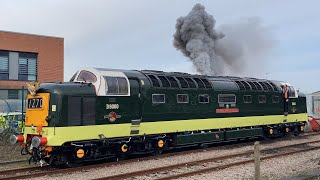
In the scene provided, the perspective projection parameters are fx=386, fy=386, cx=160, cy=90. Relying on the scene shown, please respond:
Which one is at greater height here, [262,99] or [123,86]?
[123,86]

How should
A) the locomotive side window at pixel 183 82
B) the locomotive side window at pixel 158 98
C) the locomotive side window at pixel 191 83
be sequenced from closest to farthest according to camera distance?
the locomotive side window at pixel 158 98
the locomotive side window at pixel 183 82
the locomotive side window at pixel 191 83

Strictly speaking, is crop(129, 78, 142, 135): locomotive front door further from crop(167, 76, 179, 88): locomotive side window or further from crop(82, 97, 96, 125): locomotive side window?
crop(167, 76, 179, 88): locomotive side window

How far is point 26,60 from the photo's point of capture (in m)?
39.1

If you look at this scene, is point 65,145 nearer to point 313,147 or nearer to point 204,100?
point 204,100

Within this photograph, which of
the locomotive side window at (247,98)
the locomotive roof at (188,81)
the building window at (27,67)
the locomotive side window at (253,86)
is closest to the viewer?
the locomotive roof at (188,81)

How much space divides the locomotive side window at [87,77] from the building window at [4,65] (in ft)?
82.0

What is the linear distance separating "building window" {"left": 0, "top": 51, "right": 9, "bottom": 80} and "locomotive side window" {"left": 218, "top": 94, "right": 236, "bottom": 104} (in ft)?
82.7

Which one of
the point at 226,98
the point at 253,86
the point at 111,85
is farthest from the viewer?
the point at 253,86

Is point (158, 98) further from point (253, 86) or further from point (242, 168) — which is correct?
point (253, 86)

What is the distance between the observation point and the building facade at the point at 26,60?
37094 millimetres

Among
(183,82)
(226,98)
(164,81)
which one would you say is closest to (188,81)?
(183,82)

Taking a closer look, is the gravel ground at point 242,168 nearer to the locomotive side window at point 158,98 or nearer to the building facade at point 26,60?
the locomotive side window at point 158,98

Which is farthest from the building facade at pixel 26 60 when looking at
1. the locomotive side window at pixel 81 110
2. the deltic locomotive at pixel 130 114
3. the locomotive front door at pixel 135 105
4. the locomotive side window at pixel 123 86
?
the locomotive side window at pixel 81 110

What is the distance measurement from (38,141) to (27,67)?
2840cm
